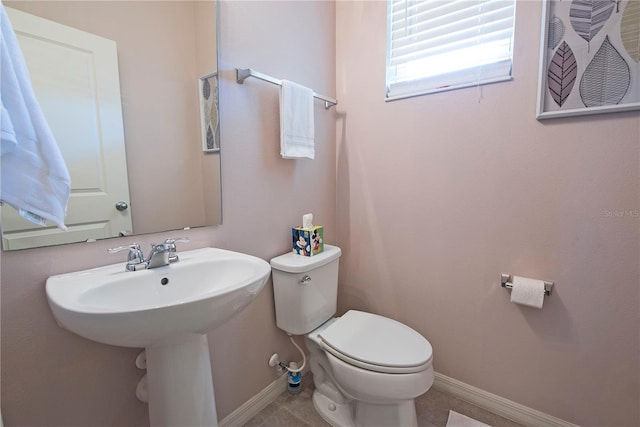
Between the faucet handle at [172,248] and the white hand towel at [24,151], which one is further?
the faucet handle at [172,248]

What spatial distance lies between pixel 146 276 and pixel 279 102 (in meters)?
0.91

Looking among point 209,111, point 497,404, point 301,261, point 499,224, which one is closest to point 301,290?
point 301,261

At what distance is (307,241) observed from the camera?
54.9 inches

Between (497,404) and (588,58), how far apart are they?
1500mm

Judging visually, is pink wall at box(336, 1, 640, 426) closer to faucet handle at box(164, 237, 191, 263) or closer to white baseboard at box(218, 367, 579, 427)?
white baseboard at box(218, 367, 579, 427)

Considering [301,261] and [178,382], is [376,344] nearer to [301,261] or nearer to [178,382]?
[301,261]

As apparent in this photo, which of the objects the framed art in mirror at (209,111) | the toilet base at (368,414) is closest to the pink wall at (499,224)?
the toilet base at (368,414)

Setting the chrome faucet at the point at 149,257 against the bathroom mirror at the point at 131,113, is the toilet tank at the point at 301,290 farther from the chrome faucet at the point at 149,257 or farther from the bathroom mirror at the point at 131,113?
the chrome faucet at the point at 149,257

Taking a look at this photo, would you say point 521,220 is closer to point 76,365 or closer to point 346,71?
point 346,71

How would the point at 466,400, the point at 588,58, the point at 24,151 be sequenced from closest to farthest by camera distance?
the point at 24,151
the point at 588,58
the point at 466,400

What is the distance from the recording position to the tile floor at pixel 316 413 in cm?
132

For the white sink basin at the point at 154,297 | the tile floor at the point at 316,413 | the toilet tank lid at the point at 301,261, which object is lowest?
the tile floor at the point at 316,413

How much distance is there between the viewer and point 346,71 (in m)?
1.67

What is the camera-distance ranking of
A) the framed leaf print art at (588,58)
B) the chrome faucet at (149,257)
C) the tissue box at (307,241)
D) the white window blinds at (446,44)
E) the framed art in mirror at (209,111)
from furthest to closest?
the tissue box at (307,241) < the white window blinds at (446,44) < the framed art in mirror at (209,111) < the framed leaf print art at (588,58) < the chrome faucet at (149,257)
